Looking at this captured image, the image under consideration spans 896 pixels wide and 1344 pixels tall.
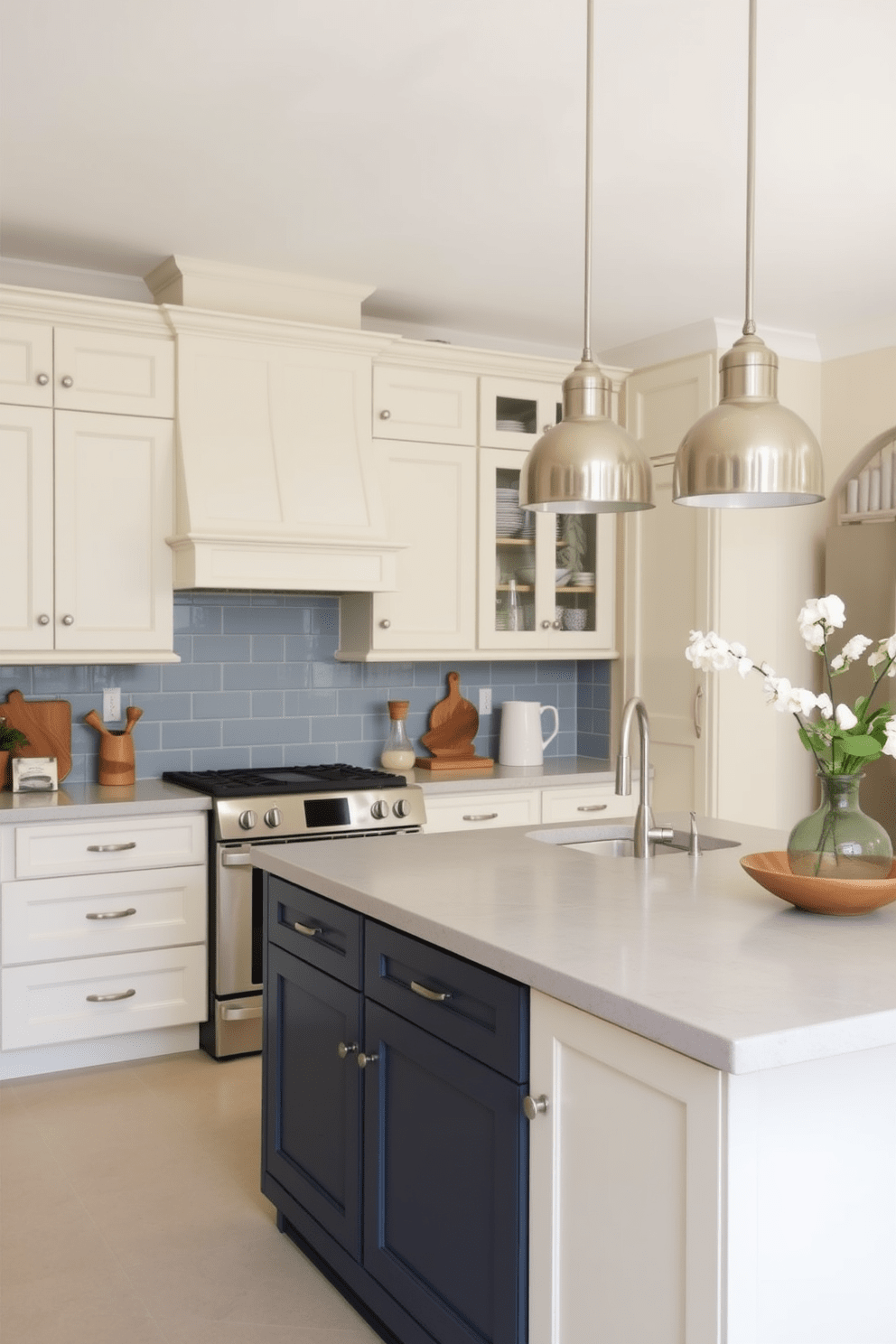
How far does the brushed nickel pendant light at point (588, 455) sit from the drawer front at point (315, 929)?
947 mm

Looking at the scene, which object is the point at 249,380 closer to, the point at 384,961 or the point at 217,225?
the point at 217,225

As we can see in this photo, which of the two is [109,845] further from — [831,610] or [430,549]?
[831,610]

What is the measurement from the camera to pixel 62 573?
13.4 feet

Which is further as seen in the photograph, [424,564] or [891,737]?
[424,564]

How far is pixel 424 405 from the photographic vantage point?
4.75 m

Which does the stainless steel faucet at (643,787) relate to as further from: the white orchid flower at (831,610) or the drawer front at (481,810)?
the drawer front at (481,810)

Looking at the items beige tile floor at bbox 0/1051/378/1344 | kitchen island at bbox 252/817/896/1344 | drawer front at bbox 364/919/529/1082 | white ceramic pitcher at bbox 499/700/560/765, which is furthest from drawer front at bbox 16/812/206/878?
kitchen island at bbox 252/817/896/1344

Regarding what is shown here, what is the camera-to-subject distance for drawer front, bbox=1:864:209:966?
3846 millimetres

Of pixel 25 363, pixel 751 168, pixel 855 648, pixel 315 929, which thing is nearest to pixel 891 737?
pixel 855 648

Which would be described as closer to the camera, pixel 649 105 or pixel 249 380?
pixel 649 105

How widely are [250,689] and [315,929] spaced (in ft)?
7.40

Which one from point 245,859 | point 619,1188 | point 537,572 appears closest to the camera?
point 619,1188

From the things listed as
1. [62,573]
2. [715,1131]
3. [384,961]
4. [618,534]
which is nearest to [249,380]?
[62,573]

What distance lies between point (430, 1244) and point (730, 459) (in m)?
1.49
